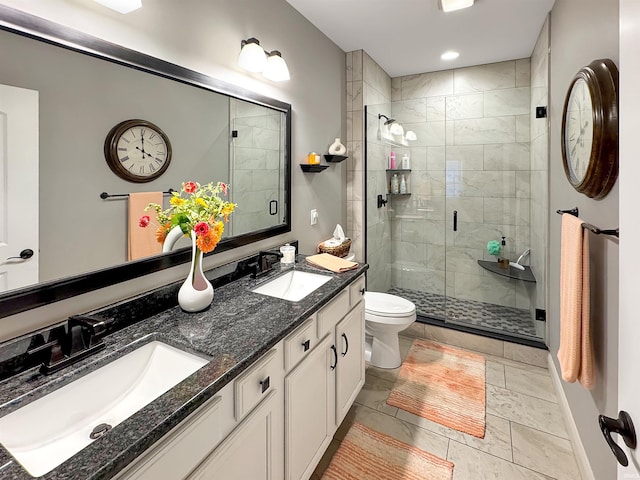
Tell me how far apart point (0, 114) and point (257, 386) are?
110 centimetres

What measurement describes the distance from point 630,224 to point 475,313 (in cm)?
302

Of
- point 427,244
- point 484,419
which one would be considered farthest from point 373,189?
point 484,419

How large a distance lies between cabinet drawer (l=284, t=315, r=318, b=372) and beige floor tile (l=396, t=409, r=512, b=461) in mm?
1007

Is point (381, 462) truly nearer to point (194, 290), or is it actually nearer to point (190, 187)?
point (194, 290)

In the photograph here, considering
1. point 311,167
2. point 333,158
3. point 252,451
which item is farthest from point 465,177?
point 252,451

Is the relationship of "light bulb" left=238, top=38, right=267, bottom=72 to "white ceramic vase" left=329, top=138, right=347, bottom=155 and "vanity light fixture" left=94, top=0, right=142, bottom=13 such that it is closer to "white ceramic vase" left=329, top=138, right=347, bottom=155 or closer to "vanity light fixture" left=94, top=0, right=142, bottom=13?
"vanity light fixture" left=94, top=0, right=142, bottom=13

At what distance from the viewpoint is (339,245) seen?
2615mm

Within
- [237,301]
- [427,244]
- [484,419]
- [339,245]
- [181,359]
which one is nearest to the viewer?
[181,359]

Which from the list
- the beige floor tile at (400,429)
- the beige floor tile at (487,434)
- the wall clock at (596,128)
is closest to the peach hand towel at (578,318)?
the wall clock at (596,128)

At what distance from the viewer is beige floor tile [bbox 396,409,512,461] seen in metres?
1.79

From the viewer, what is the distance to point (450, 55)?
3.14 meters

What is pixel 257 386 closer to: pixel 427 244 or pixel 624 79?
pixel 624 79

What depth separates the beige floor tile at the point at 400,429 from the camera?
1808mm

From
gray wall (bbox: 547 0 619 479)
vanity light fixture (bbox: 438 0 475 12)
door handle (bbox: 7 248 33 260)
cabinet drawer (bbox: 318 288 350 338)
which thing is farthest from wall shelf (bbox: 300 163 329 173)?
door handle (bbox: 7 248 33 260)
